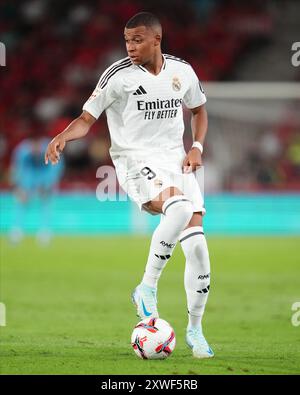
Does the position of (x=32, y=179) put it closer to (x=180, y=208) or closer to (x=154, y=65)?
(x=154, y=65)

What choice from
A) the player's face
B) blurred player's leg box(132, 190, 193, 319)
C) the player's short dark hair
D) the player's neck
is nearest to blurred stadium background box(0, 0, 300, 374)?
blurred player's leg box(132, 190, 193, 319)

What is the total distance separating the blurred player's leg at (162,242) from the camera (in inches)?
238

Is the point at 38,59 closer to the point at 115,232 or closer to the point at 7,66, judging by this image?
the point at 7,66

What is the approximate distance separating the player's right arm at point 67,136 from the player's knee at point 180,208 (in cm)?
74

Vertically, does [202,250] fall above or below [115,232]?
below

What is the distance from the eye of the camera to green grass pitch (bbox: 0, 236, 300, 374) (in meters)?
5.90

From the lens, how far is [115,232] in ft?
69.4

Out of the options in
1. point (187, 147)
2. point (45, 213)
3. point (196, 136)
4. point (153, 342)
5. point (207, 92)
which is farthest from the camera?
point (207, 92)

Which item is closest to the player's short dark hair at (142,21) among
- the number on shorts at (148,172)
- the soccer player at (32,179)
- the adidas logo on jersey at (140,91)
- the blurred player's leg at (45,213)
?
the adidas logo on jersey at (140,91)

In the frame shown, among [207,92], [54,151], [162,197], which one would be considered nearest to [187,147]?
[207,92]

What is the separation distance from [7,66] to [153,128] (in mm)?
17683

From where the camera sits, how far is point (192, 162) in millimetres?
6355

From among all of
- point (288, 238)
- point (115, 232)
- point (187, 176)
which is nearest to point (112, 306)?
point (187, 176)

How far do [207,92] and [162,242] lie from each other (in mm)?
14310
